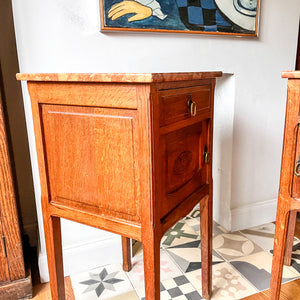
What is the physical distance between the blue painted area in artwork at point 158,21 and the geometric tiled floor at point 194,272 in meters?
1.24

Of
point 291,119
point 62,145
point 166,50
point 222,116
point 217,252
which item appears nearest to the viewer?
point 62,145

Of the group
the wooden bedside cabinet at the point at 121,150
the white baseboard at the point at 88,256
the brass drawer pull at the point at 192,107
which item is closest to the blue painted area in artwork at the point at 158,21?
the wooden bedside cabinet at the point at 121,150

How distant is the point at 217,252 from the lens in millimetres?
1812

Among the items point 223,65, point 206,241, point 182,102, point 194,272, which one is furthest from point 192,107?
point 194,272

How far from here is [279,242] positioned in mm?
1245

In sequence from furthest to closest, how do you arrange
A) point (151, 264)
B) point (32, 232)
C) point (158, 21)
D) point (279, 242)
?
point (32, 232)
point (158, 21)
point (279, 242)
point (151, 264)

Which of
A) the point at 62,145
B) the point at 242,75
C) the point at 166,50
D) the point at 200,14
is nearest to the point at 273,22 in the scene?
the point at 242,75

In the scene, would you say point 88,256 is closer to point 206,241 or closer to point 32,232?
point 32,232

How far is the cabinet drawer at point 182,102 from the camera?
907 millimetres

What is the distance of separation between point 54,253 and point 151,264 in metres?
0.42

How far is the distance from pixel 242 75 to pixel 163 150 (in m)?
1.12

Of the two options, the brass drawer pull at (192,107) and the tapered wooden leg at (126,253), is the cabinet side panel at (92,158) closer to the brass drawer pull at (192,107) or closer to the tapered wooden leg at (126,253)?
the brass drawer pull at (192,107)

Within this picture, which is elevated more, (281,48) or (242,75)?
(281,48)

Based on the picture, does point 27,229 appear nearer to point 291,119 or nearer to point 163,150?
point 163,150
